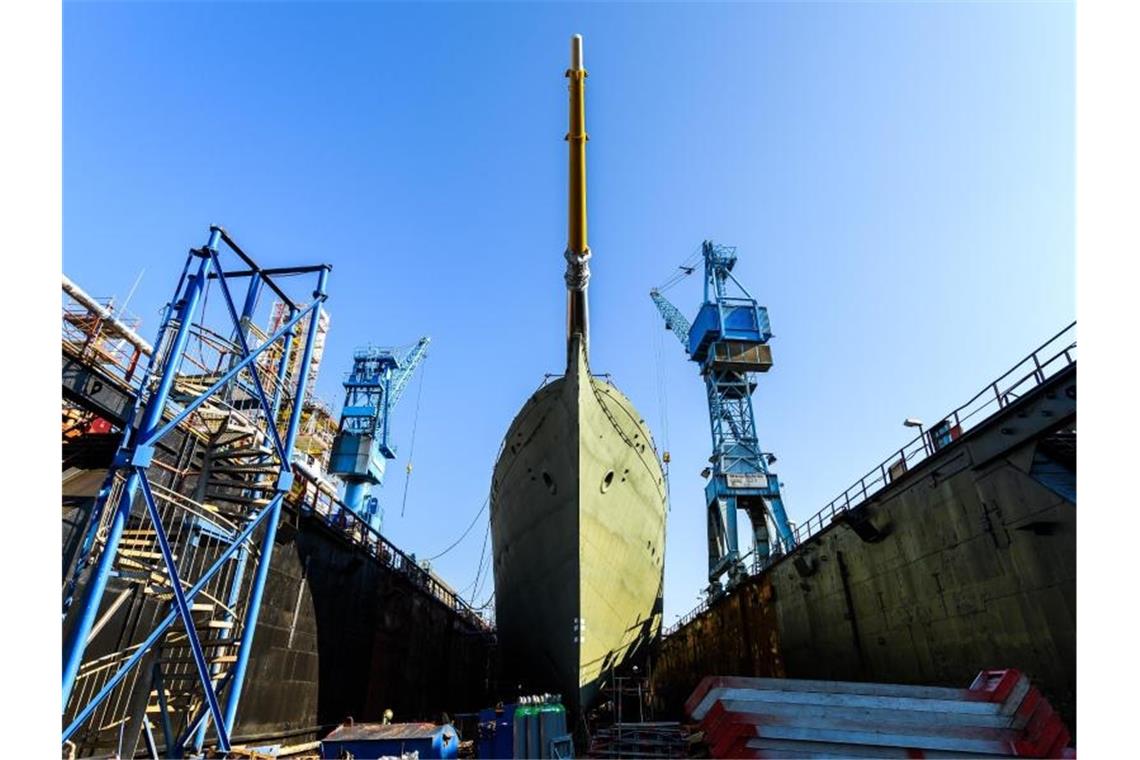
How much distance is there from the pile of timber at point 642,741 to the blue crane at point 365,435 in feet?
93.7

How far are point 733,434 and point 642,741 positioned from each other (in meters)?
28.0

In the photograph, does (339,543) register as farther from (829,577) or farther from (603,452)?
(829,577)

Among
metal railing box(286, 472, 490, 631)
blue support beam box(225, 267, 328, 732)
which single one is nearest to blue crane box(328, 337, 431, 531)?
metal railing box(286, 472, 490, 631)

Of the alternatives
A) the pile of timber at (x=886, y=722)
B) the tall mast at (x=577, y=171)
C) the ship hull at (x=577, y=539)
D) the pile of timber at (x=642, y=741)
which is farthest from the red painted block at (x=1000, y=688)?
the tall mast at (x=577, y=171)

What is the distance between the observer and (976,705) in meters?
6.87

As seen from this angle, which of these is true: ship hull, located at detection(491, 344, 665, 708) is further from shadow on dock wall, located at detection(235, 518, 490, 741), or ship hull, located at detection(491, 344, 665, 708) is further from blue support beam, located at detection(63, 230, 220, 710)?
blue support beam, located at detection(63, 230, 220, 710)

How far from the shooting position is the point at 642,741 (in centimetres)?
956

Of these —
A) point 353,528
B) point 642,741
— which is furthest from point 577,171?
point 642,741

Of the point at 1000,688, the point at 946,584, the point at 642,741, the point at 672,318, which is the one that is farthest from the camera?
the point at 672,318

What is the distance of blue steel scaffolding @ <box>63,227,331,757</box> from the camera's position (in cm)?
715

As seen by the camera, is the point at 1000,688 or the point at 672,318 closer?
the point at 1000,688

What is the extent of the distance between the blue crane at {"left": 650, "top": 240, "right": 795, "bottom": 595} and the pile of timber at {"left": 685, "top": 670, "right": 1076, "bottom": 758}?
74.0ft

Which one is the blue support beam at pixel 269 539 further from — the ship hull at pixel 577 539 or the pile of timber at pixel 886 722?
the pile of timber at pixel 886 722

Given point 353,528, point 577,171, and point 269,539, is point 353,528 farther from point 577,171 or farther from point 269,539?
point 577,171
